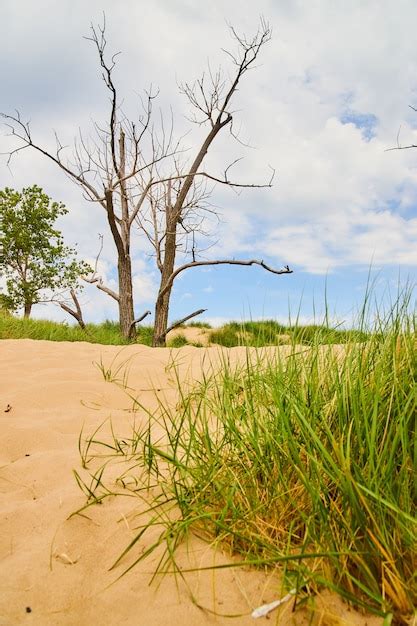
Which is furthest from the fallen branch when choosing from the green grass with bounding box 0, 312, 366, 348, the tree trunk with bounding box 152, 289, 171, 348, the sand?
the sand

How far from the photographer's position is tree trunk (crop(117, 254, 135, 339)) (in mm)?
10250

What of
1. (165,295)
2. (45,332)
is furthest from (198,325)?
(45,332)

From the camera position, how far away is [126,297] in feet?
33.8

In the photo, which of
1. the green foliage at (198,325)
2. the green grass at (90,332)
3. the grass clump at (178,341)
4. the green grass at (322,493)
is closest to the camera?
the green grass at (322,493)

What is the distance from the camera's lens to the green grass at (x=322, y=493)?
3.92 feet

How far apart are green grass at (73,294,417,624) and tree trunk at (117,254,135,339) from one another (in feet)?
27.6

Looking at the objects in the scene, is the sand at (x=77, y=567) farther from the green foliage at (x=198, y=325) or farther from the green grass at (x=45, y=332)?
the green foliage at (x=198, y=325)

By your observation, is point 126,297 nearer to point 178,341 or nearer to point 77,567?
point 178,341

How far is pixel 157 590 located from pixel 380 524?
0.60 m

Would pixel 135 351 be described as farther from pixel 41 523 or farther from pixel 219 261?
pixel 219 261

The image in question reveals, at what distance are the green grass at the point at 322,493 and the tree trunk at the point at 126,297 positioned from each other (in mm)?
8419

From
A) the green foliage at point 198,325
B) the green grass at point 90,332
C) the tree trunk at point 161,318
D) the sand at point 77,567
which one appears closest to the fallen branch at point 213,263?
the tree trunk at point 161,318

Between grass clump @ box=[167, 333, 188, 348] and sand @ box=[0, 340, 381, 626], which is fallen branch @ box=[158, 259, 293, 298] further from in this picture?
sand @ box=[0, 340, 381, 626]

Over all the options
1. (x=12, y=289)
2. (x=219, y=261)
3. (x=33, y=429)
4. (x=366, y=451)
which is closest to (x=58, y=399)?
(x=33, y=429)
